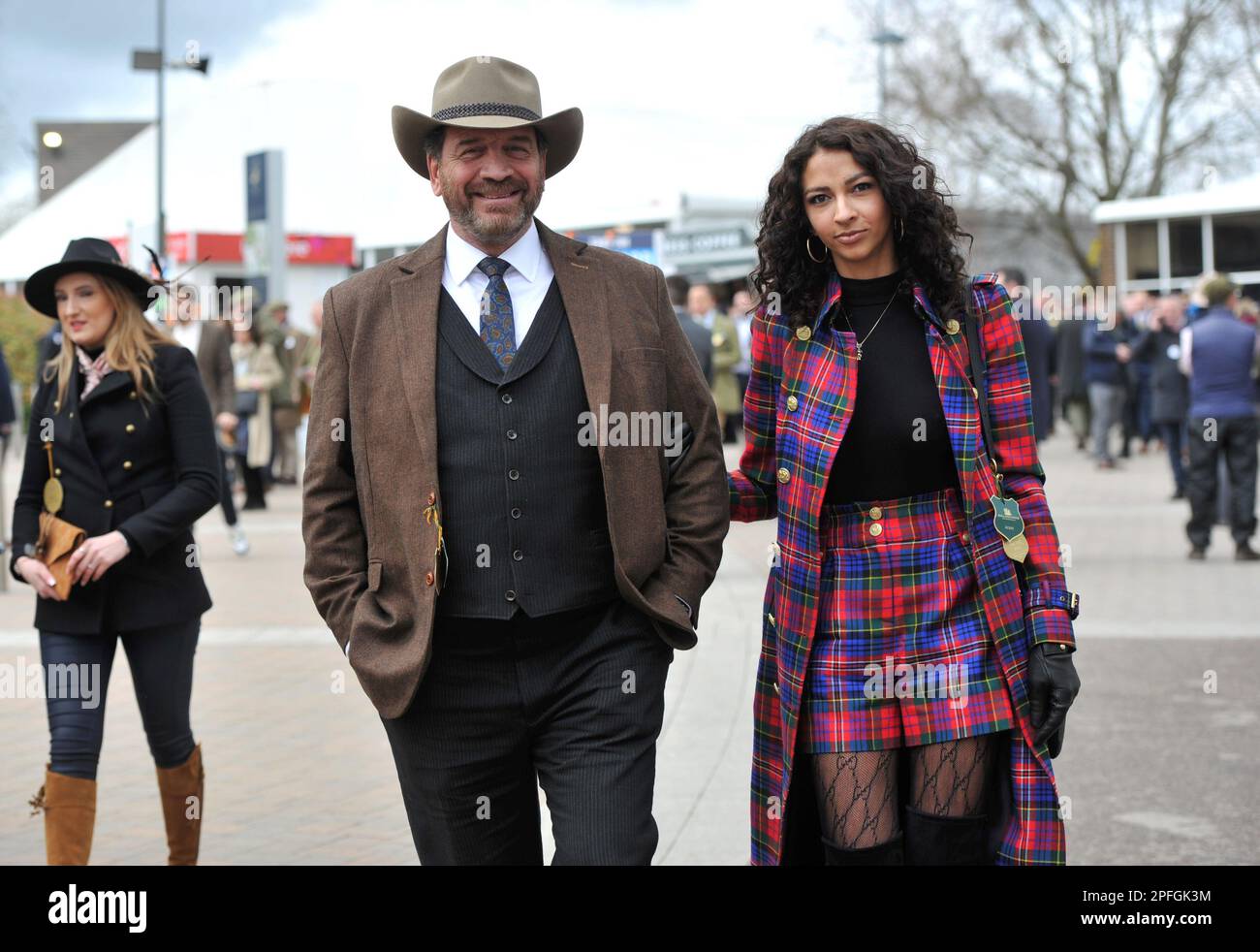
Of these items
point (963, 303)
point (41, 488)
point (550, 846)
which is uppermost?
point (963, 303)

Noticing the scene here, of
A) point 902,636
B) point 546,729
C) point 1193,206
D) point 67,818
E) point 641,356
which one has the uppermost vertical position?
point 1193,206

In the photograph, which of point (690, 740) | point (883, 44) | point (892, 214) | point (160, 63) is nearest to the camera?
point (892, 214)

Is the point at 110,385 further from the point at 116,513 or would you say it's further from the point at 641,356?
the point at 641,356

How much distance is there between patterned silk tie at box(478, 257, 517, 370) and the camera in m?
3.35

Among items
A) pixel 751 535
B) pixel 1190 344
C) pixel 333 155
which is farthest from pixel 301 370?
pixel 333 155

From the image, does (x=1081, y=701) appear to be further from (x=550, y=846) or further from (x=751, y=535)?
(x=751, y=535)

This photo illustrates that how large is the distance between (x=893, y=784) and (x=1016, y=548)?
0.53 m

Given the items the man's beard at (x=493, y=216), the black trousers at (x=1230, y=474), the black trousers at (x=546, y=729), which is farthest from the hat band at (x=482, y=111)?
the black trousers at (x=1230, y=474)

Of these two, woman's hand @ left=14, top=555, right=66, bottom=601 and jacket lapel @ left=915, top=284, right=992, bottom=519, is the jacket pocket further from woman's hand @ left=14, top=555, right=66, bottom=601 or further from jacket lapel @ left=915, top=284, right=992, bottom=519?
woman's hand @ left=14, top=555, right=66, bottom=601

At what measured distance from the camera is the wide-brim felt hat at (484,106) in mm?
3340

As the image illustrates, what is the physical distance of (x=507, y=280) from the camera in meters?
3.44

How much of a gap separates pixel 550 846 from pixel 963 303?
8.77ft

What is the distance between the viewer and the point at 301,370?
18.5 m

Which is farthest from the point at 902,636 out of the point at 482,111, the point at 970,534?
the point at 482,111
